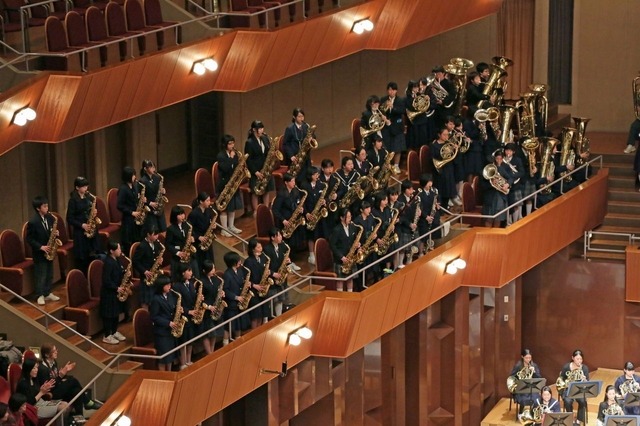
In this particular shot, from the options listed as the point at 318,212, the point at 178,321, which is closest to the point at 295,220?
the point at 318,212

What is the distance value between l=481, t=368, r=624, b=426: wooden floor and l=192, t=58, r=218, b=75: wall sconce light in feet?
15.4

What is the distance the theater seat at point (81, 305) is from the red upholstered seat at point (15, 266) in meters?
0.39

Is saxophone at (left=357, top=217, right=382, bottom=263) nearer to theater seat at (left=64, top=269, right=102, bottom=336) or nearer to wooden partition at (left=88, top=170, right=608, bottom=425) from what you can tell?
wooden partition at (left=88, top=170, right=608, bottom=425)

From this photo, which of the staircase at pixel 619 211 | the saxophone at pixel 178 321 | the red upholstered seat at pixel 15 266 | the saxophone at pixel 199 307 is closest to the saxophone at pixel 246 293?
the saxophone at pixel 199 307

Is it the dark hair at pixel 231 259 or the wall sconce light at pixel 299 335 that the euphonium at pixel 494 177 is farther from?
the dark hair at pixel 231 259

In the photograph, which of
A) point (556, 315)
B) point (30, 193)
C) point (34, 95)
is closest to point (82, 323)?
point (34, 95)

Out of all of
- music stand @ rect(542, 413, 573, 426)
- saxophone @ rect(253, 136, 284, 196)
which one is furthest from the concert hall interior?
music stand @ rect(542, 413, 573, 426)

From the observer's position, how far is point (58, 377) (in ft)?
31.6

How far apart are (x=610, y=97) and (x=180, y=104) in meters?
5.77

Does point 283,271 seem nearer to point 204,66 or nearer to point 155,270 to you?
point 155,270

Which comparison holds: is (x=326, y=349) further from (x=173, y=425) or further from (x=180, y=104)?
(x=180, y=104)

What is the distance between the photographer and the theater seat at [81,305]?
1073 centimetres

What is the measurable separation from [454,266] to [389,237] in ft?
4.13

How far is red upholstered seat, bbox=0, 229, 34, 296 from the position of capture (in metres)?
10.8
